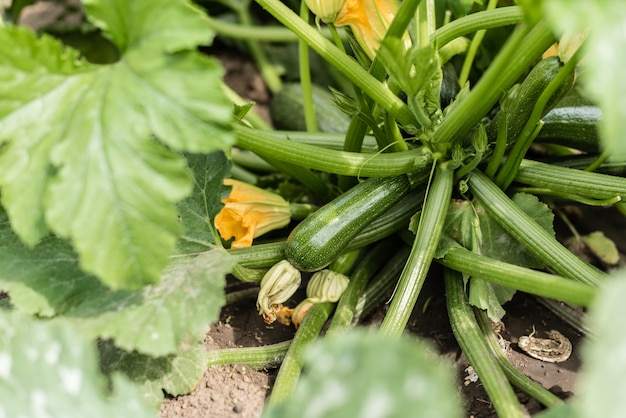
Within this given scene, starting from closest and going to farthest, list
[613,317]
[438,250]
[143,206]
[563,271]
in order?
[613,317] → [143,206] → [563,271] → [438,250]

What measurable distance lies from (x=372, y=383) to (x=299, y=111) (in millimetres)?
1762

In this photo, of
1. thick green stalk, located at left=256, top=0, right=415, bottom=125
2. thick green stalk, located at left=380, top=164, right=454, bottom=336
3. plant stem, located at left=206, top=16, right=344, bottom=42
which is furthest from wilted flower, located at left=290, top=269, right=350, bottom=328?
plant stem, located at left=206, top=16, right=344, bottom=42

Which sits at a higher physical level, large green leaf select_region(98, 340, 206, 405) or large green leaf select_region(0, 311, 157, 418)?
large green leaf select_region(0, 311, 157, 418)

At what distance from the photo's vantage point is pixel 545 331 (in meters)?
1.85

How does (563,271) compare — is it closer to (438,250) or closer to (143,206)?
(438,250)

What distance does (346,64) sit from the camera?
1659mm

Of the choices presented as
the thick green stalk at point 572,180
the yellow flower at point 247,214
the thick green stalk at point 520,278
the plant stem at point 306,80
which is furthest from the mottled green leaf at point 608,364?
the plant stem at point 306,80

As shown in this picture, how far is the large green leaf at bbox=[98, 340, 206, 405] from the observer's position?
1562 millimetres

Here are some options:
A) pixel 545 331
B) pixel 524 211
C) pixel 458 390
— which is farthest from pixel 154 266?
pixel 545 331

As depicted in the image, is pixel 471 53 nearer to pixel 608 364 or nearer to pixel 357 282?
pixel 357 282

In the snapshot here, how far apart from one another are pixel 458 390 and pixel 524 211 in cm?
50

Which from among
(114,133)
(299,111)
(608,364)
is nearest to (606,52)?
(608,364)

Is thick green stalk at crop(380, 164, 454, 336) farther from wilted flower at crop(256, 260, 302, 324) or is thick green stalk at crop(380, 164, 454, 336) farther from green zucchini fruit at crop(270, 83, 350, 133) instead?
green zucchini fruit at crop(270, 83, 350, 133)

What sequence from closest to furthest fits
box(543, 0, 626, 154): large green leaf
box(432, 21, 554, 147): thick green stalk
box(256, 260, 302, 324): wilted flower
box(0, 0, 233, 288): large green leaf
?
box(543, 0, 626, 154): large green leaf, box(0, 0, 233, 288): large green leaf, box(432, 21, 554, 147): thick green stalk, box(256, 260, 302, 324): wilted flower
